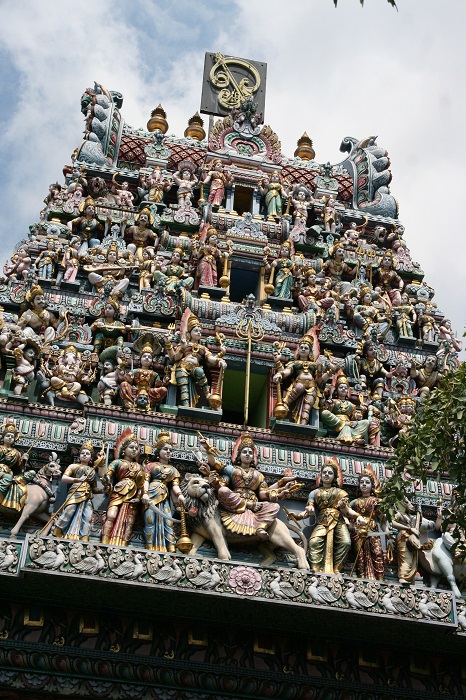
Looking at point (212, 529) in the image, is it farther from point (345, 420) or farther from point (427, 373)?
point (427, 373)

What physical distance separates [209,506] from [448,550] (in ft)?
13.7

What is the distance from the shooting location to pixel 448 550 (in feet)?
57.7

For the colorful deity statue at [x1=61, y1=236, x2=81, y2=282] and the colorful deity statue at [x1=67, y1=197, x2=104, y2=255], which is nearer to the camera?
the colorful deity statue at [x1=61, y1=236, x2=81, y2=282]

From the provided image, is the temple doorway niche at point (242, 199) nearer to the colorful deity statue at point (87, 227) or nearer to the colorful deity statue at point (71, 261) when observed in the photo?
the colorful deity statue at point (87, 227)

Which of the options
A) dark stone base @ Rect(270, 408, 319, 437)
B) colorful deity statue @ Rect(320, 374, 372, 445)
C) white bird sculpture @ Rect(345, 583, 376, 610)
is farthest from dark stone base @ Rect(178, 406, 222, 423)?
white bird sculpture @ Rect(345, 583, 376, 610)

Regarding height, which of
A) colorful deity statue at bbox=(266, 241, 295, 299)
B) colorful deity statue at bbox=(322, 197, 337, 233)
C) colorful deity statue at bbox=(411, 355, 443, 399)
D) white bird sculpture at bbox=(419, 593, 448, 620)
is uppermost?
colorful deity statue at bbox=(322, 197, 337, 233)

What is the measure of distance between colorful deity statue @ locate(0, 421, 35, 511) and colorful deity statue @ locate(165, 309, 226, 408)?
10.6 ft

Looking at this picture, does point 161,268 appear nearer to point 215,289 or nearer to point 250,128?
point 215,289

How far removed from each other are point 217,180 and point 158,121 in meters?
4.53

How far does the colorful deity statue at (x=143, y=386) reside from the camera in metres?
18.9

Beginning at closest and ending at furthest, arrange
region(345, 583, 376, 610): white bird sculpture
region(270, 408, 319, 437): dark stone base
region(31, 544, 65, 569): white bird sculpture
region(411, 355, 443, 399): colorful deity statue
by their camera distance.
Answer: region(31, 544, 65, 569): white bird sculpture, region(345, 583, 376, 610): white bird sculpture, region(270, 408, 319, 437): dark stone base, region(411, 355, 443, 399): colorful deity statue

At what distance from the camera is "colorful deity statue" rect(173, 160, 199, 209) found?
968 inches

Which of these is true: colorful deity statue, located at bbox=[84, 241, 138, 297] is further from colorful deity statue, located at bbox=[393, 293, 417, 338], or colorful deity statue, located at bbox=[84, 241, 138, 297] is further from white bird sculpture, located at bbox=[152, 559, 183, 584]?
white bird sculpture, located at bbox=[152, 559, 183, 584]

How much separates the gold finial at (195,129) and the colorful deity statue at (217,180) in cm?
347
